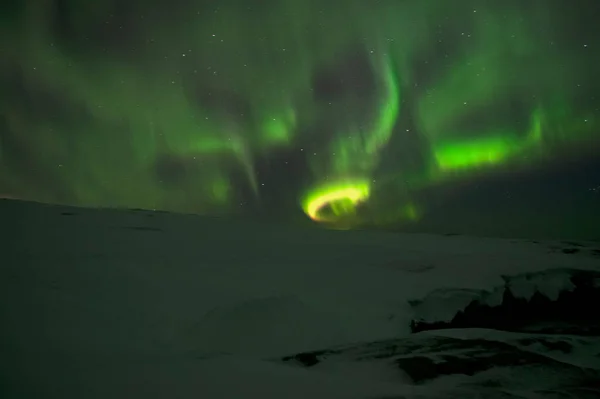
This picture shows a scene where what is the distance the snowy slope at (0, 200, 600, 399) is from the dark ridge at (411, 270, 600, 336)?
8.5 inches

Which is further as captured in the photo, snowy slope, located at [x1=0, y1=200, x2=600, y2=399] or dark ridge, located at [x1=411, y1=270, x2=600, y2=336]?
dark ridge, located at [x1=411, y1=270, x2=600, y2=336]

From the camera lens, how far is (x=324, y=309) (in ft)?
22.5

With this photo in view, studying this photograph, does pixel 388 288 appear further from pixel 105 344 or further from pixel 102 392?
pixel 102 392

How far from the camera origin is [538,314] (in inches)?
334

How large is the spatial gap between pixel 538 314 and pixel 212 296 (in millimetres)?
6494

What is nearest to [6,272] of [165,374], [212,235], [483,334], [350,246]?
[165,374]

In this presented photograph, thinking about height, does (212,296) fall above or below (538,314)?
above

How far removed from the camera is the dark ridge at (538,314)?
7238 millimetres

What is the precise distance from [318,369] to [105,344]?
2.36 metres

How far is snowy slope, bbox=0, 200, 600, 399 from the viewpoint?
388 centimetres

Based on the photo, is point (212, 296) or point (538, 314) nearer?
point (212, 296)

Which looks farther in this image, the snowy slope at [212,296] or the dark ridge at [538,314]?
the dark ridge at [538,314]

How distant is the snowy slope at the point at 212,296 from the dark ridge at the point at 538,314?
0.22 m

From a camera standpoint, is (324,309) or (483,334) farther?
(324,309)
